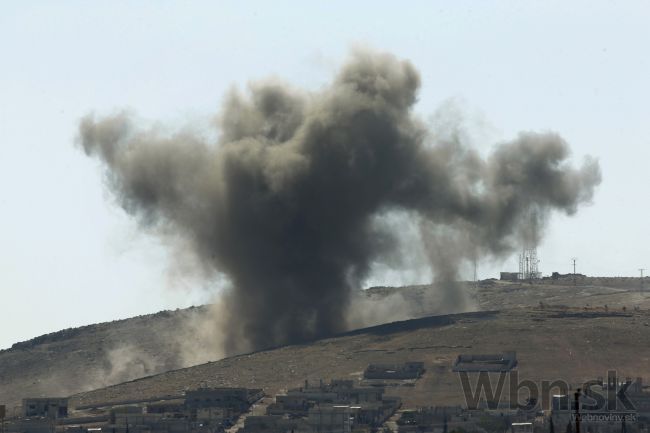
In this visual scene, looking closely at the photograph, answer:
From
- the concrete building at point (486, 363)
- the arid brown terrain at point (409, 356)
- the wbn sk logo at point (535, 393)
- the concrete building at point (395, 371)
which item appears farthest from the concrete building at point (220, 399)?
the concrete building at point (486, 363)

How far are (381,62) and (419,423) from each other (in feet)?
228

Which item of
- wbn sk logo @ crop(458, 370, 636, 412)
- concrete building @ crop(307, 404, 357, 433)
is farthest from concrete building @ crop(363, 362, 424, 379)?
concrete building @ crop(307, 404, 357, 433)

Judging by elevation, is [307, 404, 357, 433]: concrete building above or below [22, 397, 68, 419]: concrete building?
below

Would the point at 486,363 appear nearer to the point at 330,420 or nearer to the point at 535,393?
the point at 535,393

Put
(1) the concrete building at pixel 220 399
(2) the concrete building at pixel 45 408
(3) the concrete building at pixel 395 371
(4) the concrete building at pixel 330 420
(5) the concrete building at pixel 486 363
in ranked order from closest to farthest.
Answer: (4) the concrete building at pixel 330 420 < (1) the concrete building at pixel 220 399 < (2) the concrete building at pixel 45 408 < (5) the concrete building at pixel 486 363 < (3) the concrete building at pixel 395 371

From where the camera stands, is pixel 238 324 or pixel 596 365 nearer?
pixel 596 365

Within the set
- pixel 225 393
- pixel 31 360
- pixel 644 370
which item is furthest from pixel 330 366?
pixel 31 360

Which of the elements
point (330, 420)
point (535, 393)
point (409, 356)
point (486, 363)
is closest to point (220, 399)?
point (330, 420)

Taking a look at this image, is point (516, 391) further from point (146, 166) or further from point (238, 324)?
point (146, 166)

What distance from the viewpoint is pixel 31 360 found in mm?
181500

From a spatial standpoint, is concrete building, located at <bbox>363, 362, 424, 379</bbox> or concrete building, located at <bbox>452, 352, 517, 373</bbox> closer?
concrete building, located at <bbox>452, 352, 517, 373</bbox>

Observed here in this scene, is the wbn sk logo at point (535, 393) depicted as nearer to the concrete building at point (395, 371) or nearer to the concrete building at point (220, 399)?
the concrete building at point (395, 371)

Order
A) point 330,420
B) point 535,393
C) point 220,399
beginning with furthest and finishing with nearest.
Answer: point 220,399
point 535,393
point 330,420

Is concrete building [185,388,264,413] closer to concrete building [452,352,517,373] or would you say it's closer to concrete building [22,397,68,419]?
concrete building [22,397,68,419]
